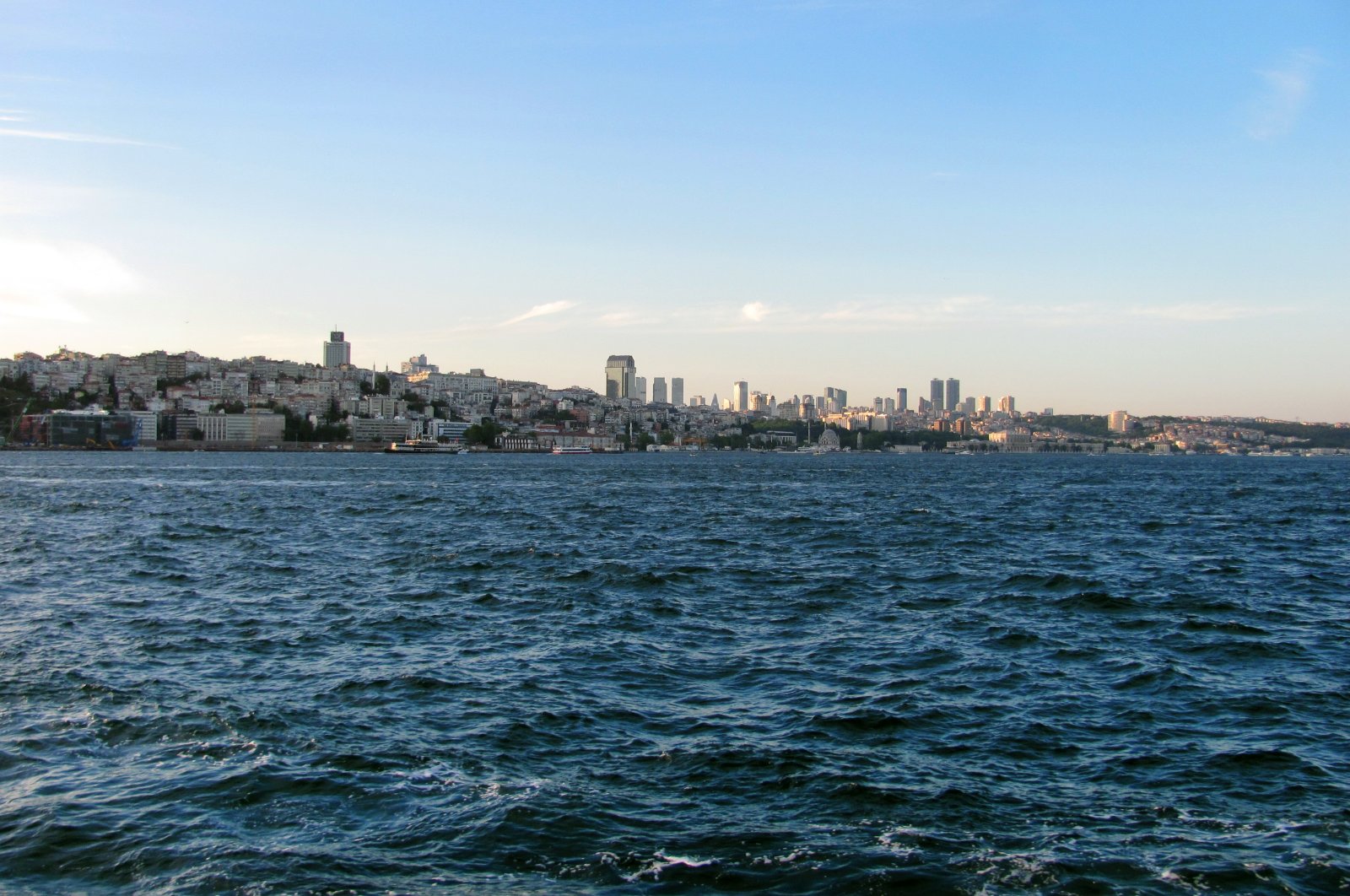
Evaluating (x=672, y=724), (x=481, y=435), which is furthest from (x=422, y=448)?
A: (x=672, y=724)

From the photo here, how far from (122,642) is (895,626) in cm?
1051

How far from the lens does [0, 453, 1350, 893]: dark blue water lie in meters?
7.31

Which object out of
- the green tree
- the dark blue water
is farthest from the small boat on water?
the dark blue water

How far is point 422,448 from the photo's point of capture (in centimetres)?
17350

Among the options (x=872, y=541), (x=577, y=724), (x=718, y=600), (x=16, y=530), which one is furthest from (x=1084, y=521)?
(x=16, y=530)

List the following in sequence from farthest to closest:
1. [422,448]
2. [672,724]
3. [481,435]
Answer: [481,435] < [422,448] < [672,724]

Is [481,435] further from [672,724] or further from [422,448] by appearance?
[672,724]

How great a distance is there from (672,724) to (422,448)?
551 feet

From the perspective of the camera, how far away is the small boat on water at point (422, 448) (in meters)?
172

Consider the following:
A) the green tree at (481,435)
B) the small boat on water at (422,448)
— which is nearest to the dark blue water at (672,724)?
the small boat on water at (422,448)

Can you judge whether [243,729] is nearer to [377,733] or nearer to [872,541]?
[377,733]

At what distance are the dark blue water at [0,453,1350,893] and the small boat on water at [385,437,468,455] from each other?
495ft

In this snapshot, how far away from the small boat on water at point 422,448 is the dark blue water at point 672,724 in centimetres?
15089

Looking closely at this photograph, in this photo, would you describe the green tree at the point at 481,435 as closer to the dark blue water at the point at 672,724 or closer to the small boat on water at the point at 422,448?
the small boat on water at the point at 422,448
